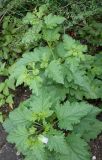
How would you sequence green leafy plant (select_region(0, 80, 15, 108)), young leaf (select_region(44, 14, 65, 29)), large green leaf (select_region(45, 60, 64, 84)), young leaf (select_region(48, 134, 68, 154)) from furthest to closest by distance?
green leafy plant (select_region(0, 80, 15, 108)) → young leaf (select_region(44, 14, 65, 29)) → large green leaf (select_region(45, 60, 64, 84)) → young leaf (select_region(48, 134, 68, 154))

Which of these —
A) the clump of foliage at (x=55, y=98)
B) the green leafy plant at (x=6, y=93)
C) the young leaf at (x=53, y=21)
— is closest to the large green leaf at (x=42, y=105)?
the clump of foliage at (x=55, y=98)

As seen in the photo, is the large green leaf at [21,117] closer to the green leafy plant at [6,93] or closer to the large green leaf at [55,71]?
the large green leaf at [55,71]

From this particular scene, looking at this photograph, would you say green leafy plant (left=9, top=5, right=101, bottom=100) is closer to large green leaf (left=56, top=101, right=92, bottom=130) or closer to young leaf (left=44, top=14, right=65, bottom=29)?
young leaf (left=44, top=14, right=65, bottom=29)

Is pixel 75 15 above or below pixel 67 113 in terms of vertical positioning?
above

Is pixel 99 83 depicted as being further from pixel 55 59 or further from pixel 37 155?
pixel 37 155

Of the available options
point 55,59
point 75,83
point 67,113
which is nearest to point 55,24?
point 55,59

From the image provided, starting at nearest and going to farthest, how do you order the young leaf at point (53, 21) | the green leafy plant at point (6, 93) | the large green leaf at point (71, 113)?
the large green leaf at point (71, 113) → the young leaf at point (53, 21) → the green leafy plant at point (6, 93)

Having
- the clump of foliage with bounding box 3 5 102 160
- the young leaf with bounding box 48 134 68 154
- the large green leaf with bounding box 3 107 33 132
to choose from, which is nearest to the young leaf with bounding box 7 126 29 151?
the clump of foliage with bounding box 3 5 102 160
